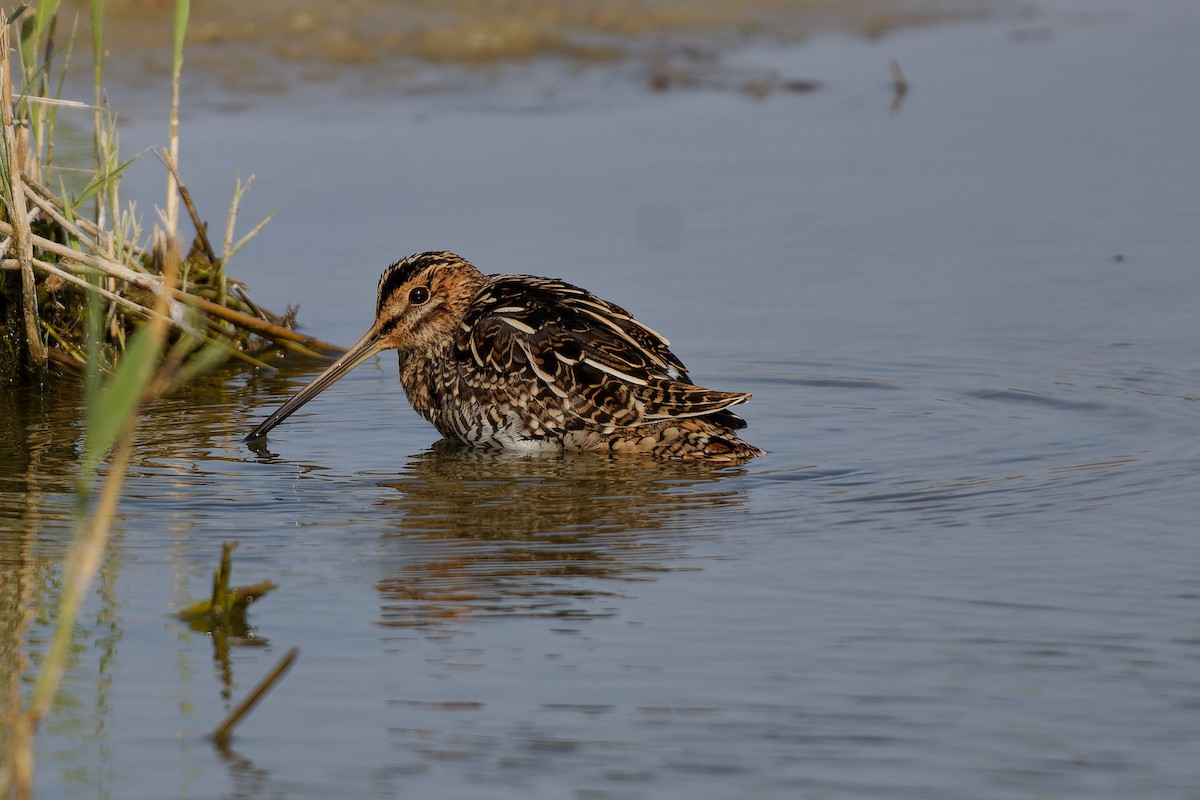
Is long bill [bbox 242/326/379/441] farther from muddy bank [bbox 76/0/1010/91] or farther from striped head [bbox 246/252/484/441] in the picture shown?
muddy bank [bbox 76/0/1010/91]

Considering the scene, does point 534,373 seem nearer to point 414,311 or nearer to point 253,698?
point 414,311

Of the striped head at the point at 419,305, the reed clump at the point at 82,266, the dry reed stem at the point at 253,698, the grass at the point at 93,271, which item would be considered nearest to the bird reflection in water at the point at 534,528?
the striped head at the point at 419,305

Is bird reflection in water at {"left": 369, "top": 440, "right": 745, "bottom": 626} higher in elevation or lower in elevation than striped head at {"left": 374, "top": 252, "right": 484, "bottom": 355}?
lower

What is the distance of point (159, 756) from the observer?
434 cm

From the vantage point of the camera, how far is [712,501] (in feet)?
21.8

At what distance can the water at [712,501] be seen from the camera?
175 inches

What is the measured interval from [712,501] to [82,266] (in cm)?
321

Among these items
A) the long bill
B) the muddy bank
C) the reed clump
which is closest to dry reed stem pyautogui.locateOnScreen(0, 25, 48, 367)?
the reed clump

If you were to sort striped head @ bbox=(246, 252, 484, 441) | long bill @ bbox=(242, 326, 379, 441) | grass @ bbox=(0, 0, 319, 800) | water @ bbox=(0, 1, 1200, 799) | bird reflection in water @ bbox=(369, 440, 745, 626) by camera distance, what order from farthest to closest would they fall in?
striped head @ bbox=(246, 252, 484, 441) → grass @ bbox=(0, 0, 319, 800) → long bill @ bbox=(242, 326, 379, 441) → bird reflection in water @ bbox=(369, 440, 745, 626) → water @ bbox=(0, 1, 1200, 799)

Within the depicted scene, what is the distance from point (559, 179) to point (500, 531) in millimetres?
5774

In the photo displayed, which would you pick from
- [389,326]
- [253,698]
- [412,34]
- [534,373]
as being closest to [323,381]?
[389,326]

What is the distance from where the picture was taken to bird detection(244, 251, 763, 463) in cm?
730


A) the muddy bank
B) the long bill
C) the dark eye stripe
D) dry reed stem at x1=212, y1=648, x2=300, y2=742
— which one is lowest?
dry reed stem at x1=212, y1=648, x2=300, y2=742

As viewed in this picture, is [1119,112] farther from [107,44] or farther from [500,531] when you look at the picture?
[500,531]
